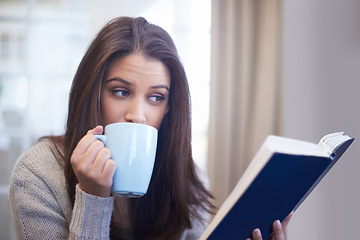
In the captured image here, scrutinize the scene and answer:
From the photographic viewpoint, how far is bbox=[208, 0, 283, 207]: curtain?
190 centimetres

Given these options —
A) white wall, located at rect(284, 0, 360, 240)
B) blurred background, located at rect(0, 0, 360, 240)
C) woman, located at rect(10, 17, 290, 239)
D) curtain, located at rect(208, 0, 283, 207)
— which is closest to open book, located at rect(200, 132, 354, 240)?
woman, located at rect(10, 17, 290, 239)

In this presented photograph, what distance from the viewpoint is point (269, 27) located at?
1.85 m

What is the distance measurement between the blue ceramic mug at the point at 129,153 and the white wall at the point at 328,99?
86 cm

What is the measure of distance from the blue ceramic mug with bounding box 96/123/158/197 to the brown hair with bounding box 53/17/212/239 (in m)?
0.24

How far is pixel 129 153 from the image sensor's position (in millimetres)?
670

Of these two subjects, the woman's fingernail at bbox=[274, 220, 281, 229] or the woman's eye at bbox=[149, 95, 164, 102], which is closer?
the woman's fingernail at bbox=[274, 220, 281, 229]

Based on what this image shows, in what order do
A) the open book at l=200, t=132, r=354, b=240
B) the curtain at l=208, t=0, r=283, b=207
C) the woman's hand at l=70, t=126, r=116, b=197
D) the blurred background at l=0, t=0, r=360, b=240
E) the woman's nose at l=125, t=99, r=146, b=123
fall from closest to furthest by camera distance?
the open book at l=200, t=132, r=354, b=240 < the woman's hand at l=70, t=126, r=116, b=197 < the woman's nose at l=125, t=99, r=146, b=123 < the blurred background at l=0, t=0, r=360, b=240 < the curtain at l=208, t=0, r=283, b=207

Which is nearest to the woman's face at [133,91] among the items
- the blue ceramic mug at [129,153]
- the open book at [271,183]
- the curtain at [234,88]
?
the blue ceramic mug at [129,153]

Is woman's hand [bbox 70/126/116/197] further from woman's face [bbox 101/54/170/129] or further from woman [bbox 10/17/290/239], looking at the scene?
woman's face [bbox 101/54/170/129]

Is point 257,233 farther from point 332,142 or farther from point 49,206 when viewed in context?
point 49,206

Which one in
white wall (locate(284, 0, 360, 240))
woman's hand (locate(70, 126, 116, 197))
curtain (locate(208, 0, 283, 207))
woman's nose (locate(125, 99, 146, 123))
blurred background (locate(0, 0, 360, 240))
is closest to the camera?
woman's hand (locate(70, 126, 116, 197))

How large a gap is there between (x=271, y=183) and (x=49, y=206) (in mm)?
509

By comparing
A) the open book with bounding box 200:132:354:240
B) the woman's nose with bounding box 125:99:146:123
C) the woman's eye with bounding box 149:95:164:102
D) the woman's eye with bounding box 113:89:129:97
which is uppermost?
the woman's eye with bounding box 113:89:129:97

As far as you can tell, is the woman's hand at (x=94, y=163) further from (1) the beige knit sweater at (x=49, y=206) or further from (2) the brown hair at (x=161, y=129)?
(2) the brown hair at (x=161, y=129)
